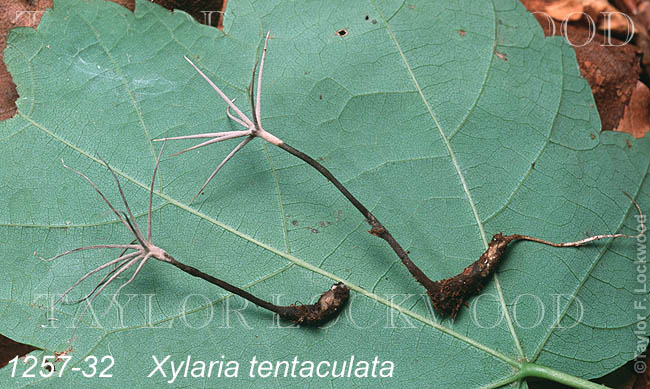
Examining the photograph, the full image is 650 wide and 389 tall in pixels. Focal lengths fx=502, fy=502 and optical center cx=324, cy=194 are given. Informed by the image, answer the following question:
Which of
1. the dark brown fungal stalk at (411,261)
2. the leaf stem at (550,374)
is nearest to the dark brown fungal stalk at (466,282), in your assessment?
the dark brown fungal stalk at (411,261)

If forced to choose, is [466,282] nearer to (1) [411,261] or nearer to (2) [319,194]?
(1) [411,261]

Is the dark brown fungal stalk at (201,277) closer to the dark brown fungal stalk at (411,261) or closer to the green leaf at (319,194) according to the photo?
the green leaf at (319,194)

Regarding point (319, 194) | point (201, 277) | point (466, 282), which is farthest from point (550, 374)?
point (201, 277)

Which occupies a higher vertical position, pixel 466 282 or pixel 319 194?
pixel 319 194

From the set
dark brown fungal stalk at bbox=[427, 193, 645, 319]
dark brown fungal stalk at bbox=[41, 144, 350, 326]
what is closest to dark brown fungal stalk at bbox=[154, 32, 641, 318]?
dark brown fungal stalk at bbox=[427, 193, 645, 319]

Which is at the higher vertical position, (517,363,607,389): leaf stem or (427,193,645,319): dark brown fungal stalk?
(427,193,645,319): dark brown fungal stalk

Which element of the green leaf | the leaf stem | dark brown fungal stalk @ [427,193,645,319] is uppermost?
the green leaf

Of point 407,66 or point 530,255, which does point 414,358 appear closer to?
point 530,255

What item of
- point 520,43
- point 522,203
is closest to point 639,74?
point 520,43

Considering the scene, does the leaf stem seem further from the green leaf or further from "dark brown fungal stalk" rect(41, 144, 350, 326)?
"dark brown fungal stalk" rect(41, 144, 350, 326)
